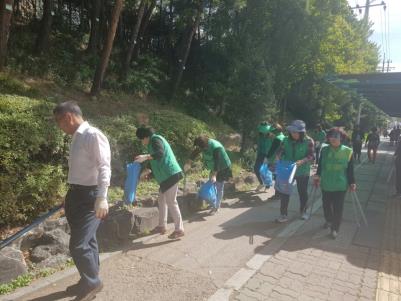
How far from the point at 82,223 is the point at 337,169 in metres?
4.15

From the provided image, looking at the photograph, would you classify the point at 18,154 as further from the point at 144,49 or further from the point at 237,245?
the point at 144,49

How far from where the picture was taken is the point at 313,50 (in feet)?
66.5

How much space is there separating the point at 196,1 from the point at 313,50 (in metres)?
8.56

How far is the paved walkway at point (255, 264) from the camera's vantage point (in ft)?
13.8

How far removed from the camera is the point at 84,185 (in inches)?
146

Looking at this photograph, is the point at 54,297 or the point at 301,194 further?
the point at 301,194

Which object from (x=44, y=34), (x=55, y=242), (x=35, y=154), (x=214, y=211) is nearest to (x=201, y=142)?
(x=214, y=211)

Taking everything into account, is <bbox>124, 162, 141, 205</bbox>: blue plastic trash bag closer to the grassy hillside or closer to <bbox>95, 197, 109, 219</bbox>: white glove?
Result: the grassy hillside

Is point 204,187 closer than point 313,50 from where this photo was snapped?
Yes

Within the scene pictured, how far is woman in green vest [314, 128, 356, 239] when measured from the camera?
6031mm

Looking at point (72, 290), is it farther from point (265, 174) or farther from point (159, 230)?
point (265, 174)

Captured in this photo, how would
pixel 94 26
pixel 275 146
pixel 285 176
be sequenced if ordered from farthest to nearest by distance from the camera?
1. pixel 94 26
2. pixel 275 146
3. pixel 285 176

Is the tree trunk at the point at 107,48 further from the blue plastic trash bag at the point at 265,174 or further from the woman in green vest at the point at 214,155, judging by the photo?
the blue plastic trash bag at the point at 265,174

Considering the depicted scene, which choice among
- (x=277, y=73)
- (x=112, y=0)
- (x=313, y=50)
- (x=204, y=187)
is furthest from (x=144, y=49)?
(x=204, y=187)
